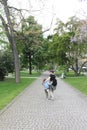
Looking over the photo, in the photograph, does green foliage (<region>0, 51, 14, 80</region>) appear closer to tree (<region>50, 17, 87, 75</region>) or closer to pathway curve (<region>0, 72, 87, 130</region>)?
tree (<region>50, 17, 87, 75</region>)

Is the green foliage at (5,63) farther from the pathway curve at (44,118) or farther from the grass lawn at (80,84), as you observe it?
the pathway curve at (44,118)

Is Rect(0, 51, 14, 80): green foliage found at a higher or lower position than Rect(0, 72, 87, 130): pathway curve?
higher

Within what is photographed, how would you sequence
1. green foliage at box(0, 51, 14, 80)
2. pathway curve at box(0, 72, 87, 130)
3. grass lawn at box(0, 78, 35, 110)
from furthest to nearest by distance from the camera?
green foliage at box(0, 51, 14, 80), grass lawn at box(0, 78, 35, 110), pathway curve at box(0, 72, 87, 130)

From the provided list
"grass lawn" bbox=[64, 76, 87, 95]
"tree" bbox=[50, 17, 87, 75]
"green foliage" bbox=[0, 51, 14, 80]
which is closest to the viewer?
"grass lawn" bbox=[64, 76, 87, 95]

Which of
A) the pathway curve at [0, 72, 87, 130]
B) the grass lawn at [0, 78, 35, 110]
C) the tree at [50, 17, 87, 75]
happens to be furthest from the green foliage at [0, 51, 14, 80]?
the pathway curve at [0, 72, 87, 130]

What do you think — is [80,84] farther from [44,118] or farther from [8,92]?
[44,118]

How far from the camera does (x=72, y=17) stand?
59031 millimetres

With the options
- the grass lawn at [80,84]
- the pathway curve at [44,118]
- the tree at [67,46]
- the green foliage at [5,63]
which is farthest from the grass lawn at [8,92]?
the tree at [67,46]

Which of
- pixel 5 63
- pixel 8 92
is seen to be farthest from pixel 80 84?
pixel 5 63

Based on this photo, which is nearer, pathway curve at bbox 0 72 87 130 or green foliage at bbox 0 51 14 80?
pathway curve at bbox 0 72 87 130

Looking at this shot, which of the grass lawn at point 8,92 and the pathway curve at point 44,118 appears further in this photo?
the grass lawn at point 8,92

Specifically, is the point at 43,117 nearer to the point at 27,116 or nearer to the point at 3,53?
the point at 27,116

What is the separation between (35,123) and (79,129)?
1628 millimetres

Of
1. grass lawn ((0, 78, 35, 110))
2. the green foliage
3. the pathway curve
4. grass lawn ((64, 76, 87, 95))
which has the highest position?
the green foliage
